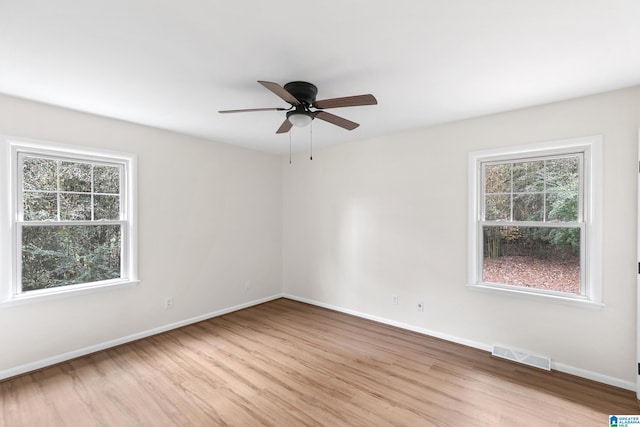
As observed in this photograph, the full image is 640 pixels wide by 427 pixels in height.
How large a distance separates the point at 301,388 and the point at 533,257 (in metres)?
2.59

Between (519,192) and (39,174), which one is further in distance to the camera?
(519,192)

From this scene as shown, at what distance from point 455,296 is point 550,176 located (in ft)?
5.12

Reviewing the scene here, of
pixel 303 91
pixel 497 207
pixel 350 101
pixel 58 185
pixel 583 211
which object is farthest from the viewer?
pixel 497 207

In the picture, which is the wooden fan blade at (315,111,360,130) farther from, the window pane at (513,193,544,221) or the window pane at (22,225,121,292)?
the window pane at (22,225,121,292)

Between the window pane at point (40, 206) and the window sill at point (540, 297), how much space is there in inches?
173

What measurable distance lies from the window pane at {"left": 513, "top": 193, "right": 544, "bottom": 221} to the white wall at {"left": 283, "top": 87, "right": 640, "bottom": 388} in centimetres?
A: 48

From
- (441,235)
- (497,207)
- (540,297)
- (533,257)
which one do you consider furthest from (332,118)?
(540,297)

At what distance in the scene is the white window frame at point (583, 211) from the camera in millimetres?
2559

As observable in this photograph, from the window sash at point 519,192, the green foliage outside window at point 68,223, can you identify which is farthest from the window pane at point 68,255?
Answer: the window sash at point 519,192

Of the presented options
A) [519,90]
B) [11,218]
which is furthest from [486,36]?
[11,218]

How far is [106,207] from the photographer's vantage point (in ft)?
10.8

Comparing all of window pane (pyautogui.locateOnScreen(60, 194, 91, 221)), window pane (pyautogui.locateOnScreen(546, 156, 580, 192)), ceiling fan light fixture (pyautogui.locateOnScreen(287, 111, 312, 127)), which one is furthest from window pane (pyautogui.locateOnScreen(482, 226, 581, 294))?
window pane (pyautogui.locateOnScreen(60, 194, 91, 221))

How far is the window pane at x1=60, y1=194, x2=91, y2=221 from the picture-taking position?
9.83 feet

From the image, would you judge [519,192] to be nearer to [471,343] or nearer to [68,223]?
[471,343]
